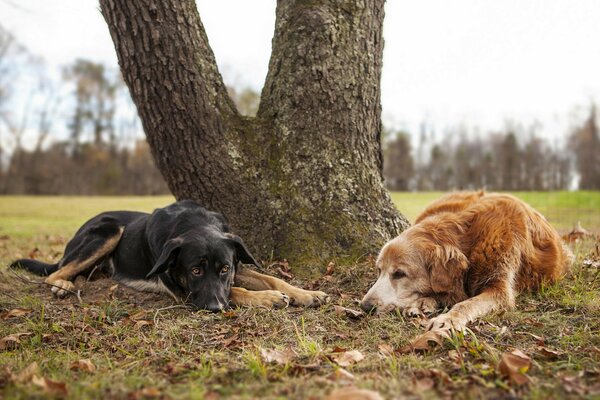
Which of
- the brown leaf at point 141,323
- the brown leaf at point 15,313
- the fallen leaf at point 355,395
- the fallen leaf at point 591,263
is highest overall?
the fallen leaf at point 591,263

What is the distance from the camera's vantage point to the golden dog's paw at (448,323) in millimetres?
3274

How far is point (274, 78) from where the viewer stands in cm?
541

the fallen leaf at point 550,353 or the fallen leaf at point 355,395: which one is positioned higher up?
the fallen leaf at point 355,395

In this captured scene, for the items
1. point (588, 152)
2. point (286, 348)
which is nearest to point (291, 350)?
point (286, 348)

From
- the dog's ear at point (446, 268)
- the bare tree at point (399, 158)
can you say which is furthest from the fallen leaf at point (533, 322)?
the bare tree at point (399, 158)

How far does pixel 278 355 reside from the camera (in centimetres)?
282

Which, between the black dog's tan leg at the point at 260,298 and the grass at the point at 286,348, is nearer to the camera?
the grass at the point at 286,348

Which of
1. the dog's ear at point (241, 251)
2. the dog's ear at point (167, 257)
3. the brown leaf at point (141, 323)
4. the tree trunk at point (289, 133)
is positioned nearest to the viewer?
the brown leaf at point (141, 323)

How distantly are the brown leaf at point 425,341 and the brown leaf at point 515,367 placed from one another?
45 cm

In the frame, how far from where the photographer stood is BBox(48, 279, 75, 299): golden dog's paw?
15.6ft

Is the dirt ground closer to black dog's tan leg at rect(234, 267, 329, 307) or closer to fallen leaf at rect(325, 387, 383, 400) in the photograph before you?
fallen leaf at rect(325, 387, 383, 400)

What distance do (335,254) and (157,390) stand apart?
2957 millimetres

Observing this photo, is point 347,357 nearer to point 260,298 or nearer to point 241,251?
point 260,298

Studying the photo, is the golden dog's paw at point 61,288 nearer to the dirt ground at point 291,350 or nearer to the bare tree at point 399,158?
the dirt ground at point 291,350
